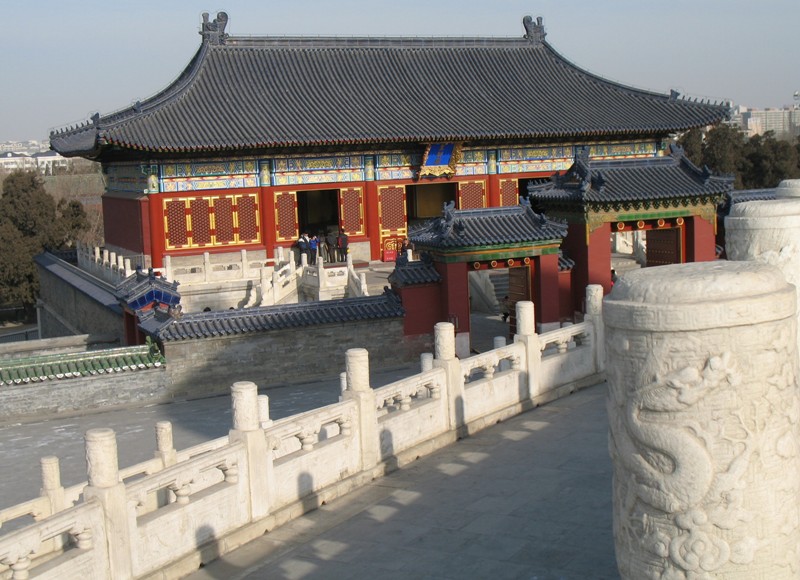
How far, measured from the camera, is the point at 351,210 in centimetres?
3031

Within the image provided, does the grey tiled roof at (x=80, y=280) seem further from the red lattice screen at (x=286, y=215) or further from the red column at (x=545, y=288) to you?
the red column at (x=545, y=288)

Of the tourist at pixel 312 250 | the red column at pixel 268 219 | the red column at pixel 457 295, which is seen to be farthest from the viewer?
the red column at pixel 268 219

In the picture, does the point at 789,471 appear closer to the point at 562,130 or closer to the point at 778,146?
the point at 562,130

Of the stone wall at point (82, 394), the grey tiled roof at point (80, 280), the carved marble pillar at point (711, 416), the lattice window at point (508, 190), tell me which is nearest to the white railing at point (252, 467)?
the carved marble pillar at point (711, 416)

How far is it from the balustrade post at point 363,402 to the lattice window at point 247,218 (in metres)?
18.8

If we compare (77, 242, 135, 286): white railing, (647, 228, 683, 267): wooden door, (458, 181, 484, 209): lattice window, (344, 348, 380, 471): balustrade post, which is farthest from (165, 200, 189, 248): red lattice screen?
(344, 348, 380, 471): balustrade post

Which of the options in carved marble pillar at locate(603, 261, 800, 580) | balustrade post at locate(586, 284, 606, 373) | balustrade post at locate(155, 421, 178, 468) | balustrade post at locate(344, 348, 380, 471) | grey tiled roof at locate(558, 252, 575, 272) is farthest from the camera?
grey tiled roof at locate(558, 252, 575, 272)

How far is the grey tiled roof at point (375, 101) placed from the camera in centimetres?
2847

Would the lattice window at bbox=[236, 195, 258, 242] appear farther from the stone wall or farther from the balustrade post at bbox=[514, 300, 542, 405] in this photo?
the balustrade post at bbox=[514, 300, 542, 405]

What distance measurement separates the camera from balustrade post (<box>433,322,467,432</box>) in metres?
11.9

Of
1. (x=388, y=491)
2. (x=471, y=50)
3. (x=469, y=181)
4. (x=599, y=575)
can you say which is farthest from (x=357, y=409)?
(x=471, y=50)

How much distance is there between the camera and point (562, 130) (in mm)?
30969

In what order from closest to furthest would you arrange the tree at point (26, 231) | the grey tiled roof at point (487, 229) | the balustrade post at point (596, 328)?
the balustrade post at point (596, 328), the grey tiled roof at point (487, 229), the tree at point (26, 231)

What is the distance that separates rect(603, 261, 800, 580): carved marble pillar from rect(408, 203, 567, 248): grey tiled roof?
574 inches
